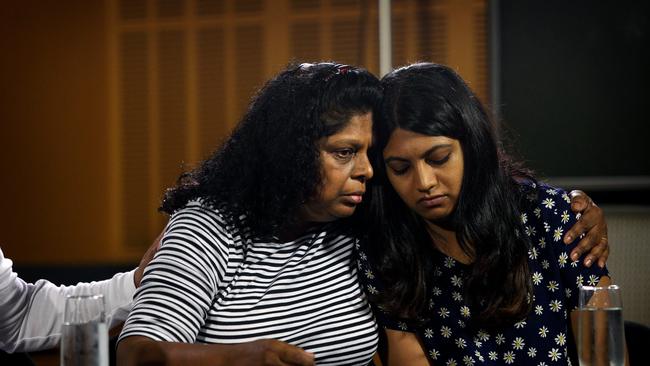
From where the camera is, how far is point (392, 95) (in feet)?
6.68

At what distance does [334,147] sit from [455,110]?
29cm

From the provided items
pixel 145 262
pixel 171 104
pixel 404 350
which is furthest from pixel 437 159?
pixel 171 104

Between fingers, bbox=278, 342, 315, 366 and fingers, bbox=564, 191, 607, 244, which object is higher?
fingers, bbox=564, 191, 607, 244

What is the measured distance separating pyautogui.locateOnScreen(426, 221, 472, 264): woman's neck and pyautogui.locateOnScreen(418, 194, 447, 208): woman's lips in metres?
0.16

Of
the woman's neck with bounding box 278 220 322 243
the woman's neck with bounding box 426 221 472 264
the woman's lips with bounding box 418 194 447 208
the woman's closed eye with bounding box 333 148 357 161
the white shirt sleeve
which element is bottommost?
the white shirt sleeve

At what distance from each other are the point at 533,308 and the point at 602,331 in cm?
69

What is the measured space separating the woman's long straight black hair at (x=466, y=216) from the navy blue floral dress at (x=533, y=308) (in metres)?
0.03

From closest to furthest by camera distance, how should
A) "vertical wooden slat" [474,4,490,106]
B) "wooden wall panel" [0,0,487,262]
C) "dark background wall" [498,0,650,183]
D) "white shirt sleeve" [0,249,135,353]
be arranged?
1. "white shirt sleeve" [0,249,135,353]
2. "dark background wall" [498,0,650,183]
3. "vertical wooden slat" [474,4,490,106]
4. "wooden wall panel" [0,0,487,262]

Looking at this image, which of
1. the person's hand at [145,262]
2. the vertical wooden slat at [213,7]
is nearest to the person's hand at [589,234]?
the person's hand at [145,262]

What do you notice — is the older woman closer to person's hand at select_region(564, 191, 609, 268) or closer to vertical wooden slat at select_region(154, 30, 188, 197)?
person's hand at select_region(564, 191, 609, 268)

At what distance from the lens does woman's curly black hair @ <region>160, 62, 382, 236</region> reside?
6.46ft

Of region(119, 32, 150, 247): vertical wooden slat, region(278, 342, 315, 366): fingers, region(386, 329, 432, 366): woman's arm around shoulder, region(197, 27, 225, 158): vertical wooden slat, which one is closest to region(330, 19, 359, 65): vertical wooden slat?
region(197, 27, 225, 158): vertical wooden slat

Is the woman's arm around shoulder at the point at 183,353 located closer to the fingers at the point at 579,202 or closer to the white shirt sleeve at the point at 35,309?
the white shirt sleeve at the point at 35,309

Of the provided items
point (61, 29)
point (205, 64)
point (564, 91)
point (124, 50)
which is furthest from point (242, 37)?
point (564, 91)
